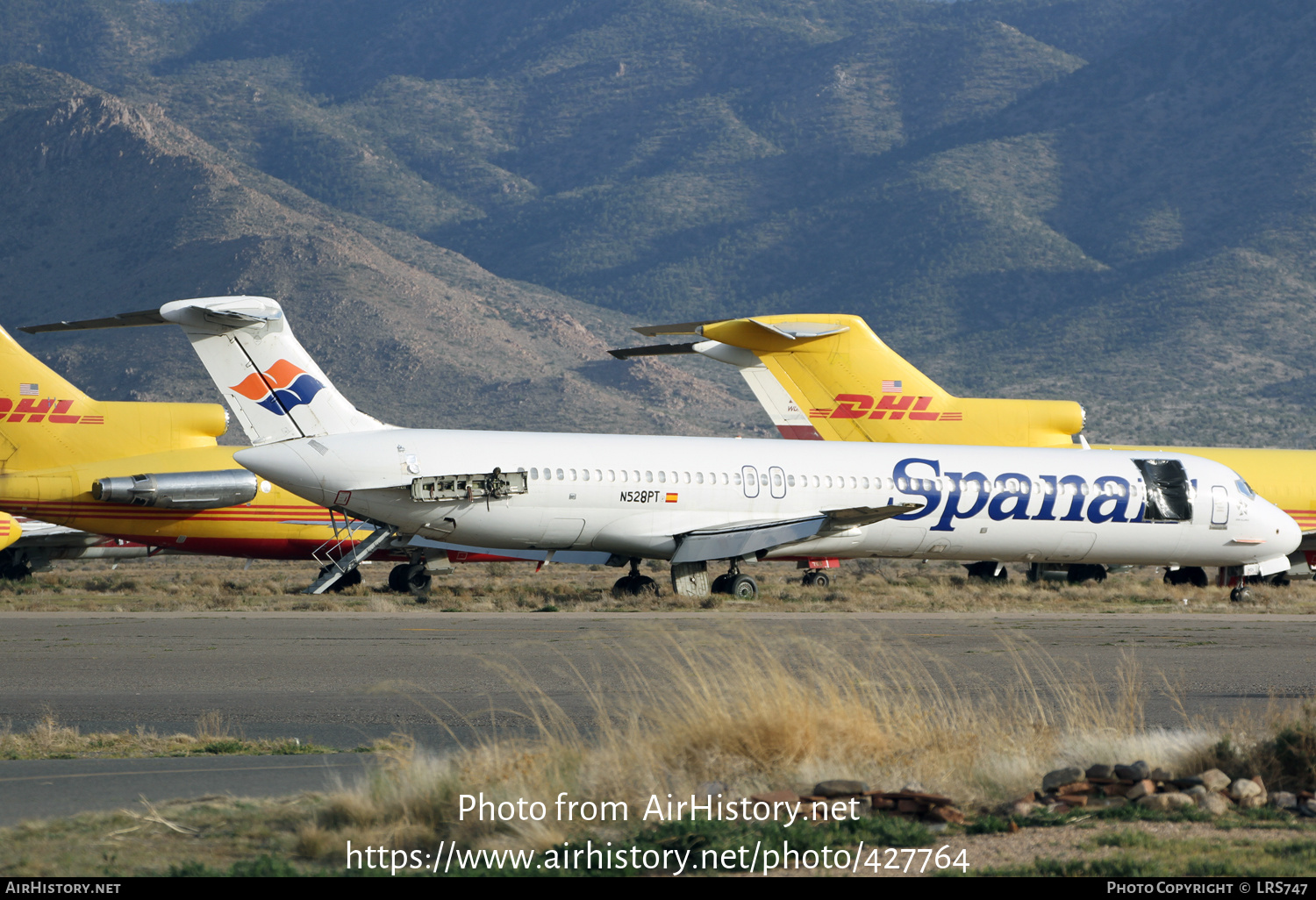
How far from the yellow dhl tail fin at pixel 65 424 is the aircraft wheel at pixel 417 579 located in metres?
7.86

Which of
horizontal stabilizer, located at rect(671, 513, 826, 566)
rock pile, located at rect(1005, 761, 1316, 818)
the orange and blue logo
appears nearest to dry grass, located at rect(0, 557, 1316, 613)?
horizontal stabilizer, located at rect(671, 513, 826, 566)

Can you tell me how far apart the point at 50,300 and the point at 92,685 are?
13771 centimetres

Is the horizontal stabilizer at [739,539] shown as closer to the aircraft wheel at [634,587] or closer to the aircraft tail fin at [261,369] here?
the aircraft wheel at [634,587]

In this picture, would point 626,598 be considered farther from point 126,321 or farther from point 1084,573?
point 1084,573

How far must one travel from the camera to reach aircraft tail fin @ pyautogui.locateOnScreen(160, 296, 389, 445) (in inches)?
1044

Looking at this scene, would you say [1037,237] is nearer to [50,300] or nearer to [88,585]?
[50,300]

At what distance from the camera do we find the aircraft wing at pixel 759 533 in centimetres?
2888

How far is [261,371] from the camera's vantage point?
26.8 m

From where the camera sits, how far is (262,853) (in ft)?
25.9

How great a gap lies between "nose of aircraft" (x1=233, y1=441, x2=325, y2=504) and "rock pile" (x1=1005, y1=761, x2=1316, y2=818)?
19.6 meters

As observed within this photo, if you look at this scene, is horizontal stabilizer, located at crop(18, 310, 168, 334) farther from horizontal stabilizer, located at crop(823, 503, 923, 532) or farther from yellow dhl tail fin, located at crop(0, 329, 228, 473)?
horizontal stabilizer, located at crop(823, 503, 923, 532)

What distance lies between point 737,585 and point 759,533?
5.96 ft

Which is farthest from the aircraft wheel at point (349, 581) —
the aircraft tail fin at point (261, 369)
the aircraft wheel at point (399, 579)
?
the aircraft tail fin at point (261, 369)
